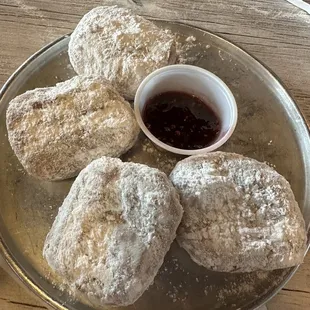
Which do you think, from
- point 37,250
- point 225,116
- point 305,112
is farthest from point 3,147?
point 305,112

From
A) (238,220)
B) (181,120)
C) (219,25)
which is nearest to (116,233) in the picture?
(238,220)

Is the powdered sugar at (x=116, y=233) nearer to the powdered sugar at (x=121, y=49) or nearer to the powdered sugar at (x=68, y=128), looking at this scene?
the powdered sugar at (x=68, y=128)

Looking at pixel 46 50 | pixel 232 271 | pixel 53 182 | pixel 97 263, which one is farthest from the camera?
pixel 46 50

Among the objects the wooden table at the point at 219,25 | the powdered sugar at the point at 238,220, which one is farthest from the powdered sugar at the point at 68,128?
the wooden table at the point at 219,25

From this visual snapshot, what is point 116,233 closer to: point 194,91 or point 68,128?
point 68,128

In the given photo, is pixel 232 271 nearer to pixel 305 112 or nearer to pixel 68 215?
pixel 68 215

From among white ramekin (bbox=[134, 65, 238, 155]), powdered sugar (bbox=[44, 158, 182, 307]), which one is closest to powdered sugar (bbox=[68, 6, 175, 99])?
white ramekin (bbox=[134, 65, 238, 155])
